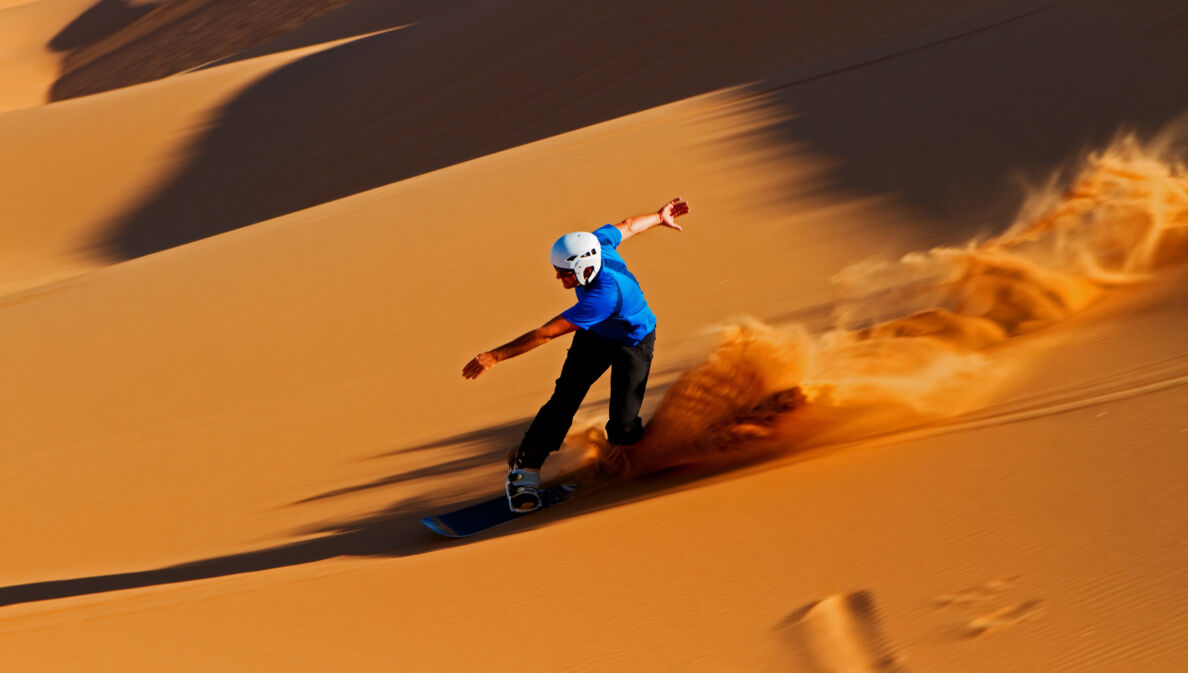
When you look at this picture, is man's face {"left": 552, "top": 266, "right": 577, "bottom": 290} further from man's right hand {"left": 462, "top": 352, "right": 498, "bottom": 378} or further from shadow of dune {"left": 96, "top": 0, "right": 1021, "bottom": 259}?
shadow of dune {"left": 96, "top": 0, "right": 1021, "bottom": 259}

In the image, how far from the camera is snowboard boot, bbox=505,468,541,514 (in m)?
5.50

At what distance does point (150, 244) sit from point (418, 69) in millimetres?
6144

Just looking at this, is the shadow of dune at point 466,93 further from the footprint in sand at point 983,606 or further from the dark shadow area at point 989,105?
the footprint in sand at point 983,606

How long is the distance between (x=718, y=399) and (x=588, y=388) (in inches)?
28.5

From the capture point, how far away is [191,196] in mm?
18984

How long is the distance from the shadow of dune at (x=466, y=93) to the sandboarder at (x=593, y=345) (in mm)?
10818

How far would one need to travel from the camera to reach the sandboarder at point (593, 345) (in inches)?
192

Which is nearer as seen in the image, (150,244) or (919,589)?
(919,589)

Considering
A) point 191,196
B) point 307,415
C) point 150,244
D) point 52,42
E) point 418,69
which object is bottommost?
point 307,415

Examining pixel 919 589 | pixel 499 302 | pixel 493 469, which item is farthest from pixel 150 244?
pixel 919 589

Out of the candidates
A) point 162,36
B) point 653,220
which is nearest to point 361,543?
point 653,220

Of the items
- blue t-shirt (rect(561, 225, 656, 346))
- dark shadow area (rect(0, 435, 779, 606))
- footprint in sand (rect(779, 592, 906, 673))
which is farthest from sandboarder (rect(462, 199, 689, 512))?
footprint in sand (rect(779, 592, 906, 673))

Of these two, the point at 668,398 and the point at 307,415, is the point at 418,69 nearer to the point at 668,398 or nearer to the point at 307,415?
the point at 307,415

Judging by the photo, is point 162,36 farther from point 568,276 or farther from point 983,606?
point 983,606
